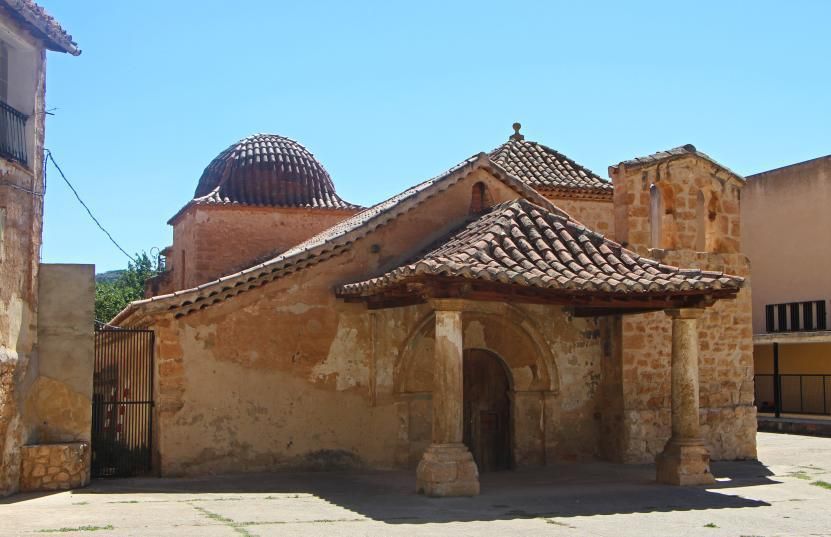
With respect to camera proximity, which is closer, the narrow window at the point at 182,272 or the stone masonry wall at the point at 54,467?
the stone masonry wall at the point at 54,467

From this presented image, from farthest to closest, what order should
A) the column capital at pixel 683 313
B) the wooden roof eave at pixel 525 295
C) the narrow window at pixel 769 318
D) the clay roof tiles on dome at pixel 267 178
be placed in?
the narrow window at pixel 769 318 < the clay roof tiles on dome at pixel 267 178 < the column capital at pixel 683 313 < the wooden roof eave at pixel 525 295

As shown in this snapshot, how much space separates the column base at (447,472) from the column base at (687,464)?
3258 mm

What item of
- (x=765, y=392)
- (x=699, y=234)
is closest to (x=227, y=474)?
(x=699, y=234)

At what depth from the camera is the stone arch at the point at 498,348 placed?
16031 mm

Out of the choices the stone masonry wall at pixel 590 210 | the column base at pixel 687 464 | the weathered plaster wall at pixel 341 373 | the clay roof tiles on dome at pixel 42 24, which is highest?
the clay roof tiles on dome at pixel 42 24

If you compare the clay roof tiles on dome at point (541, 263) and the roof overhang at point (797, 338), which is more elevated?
the clay roof tiles on dome at point (541, 263)

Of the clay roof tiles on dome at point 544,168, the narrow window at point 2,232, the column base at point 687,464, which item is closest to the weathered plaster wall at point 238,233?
the clay roof tiles on dome at point 544,168

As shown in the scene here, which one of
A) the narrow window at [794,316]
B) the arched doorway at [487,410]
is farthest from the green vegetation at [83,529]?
the narrow window at [794,316]

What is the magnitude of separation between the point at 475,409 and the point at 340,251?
11.9 feet

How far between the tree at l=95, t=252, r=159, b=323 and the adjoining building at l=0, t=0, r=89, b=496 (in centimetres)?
2171

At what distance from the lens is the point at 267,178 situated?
2423 cm

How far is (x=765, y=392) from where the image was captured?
104 feet

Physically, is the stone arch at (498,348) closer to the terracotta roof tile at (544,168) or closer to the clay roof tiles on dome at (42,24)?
the terracotta roof tile at (544,168)

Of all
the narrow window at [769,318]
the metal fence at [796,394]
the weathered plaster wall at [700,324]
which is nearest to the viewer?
the weathered plaster wall at [700,324]
